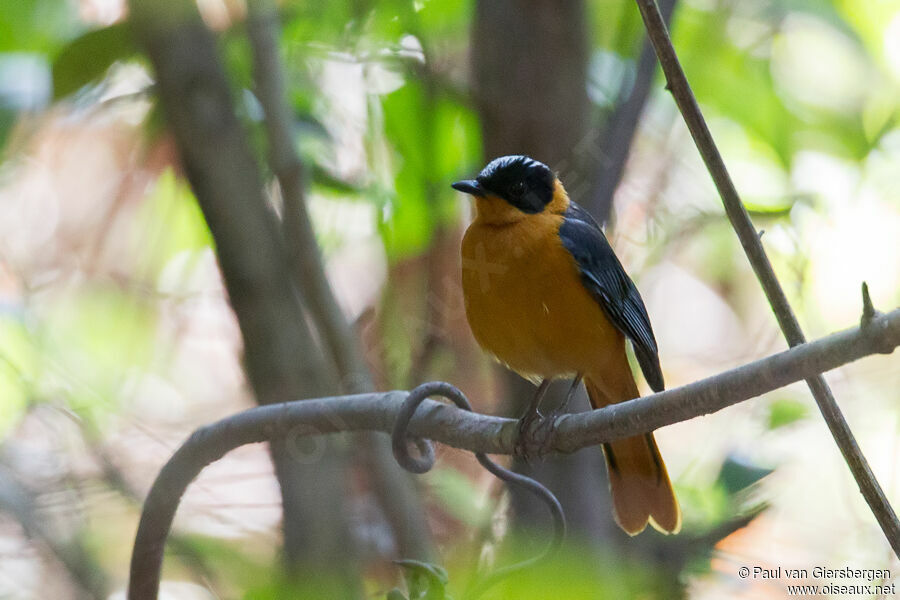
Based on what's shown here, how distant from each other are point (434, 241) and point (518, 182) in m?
0.66

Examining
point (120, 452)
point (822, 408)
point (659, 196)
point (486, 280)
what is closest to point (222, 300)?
point (120, 452)

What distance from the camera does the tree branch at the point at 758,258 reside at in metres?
1.26

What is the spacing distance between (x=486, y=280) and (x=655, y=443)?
1.95 ft

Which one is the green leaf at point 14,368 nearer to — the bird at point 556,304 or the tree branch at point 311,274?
the tree branch at point 311,274

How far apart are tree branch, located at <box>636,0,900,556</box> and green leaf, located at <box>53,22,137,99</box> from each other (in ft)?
5.66

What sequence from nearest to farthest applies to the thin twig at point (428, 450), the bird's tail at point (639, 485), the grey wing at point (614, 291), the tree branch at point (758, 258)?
the tree branch at point (758, 258)
the thin twig at point (428, 450)
the bird's tail at point (639, 485)
the grey wing at point (614, 291)

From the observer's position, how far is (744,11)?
3246 millimetres

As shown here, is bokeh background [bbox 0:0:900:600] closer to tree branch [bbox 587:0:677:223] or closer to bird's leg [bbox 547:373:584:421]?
tree branch [bbox 587:0:677:223]

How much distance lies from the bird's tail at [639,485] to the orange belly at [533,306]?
22cm

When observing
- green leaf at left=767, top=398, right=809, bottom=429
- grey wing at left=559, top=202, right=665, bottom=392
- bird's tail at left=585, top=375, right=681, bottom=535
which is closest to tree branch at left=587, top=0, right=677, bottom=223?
grey wing at left=559, top=202, right=665, bottom=392

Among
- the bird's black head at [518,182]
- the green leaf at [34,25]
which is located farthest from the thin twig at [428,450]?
the green leaf at [34,25]

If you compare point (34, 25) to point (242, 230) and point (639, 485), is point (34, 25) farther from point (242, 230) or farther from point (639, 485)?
point (639, 485)

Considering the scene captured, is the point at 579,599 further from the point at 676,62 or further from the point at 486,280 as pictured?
the point at 486,280

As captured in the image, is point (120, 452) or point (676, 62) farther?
point (120, 452)
